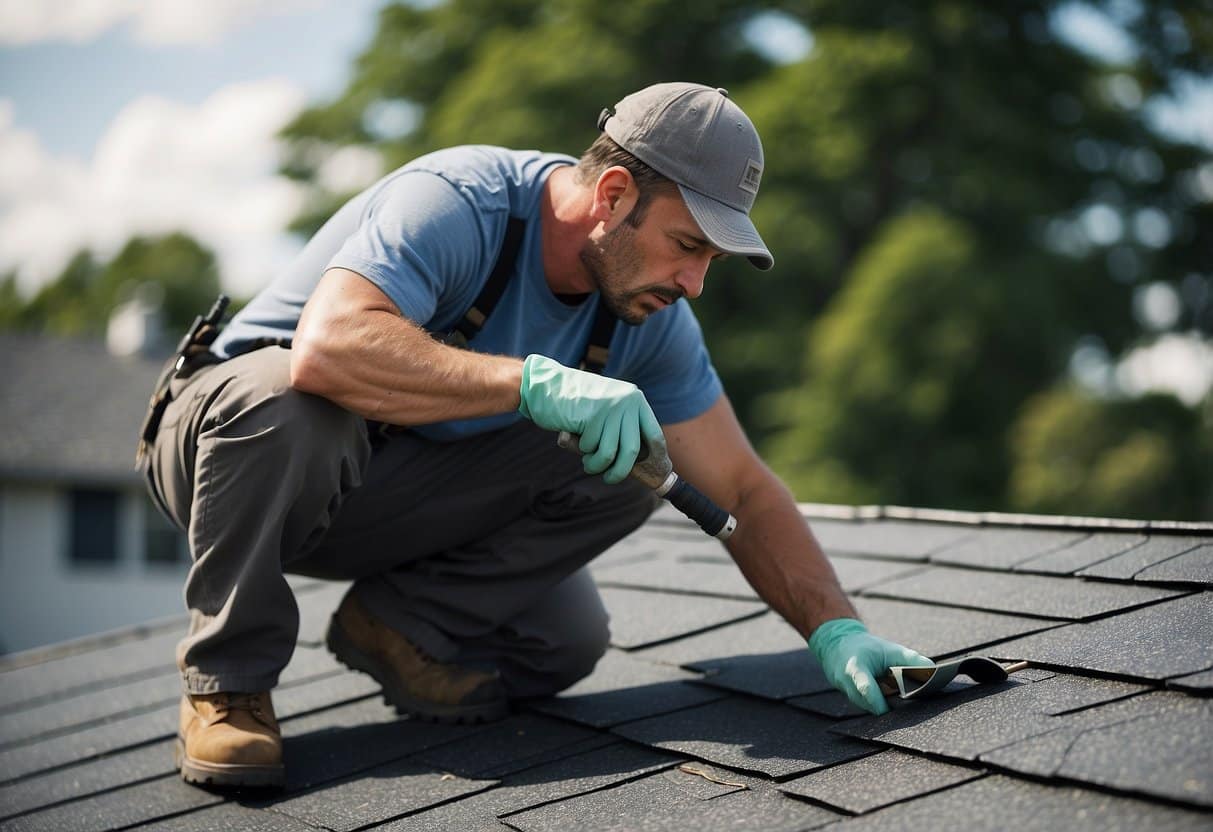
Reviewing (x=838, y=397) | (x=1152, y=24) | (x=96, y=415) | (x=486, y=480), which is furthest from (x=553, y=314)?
(x=96, y=415)

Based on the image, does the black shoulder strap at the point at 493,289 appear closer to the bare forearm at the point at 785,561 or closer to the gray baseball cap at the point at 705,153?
the gray baseball cap at the point at 705,153

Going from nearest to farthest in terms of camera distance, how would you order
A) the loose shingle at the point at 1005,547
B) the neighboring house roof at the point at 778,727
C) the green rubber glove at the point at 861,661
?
the neighboring house roof at the point at 778,727
the green rubber glove at the point at 861,661
the loose shingle at the point at 1005,547

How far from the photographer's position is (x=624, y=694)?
232 centimetres

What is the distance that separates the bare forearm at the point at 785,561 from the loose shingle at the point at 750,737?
0.22 m

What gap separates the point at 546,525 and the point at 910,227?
11.5 metres

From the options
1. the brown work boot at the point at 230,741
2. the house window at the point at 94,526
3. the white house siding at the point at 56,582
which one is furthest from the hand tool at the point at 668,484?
the house window at the point at 94,526

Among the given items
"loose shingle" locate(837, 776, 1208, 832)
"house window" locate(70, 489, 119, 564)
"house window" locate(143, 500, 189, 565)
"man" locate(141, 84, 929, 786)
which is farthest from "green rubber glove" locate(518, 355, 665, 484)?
"house window" locate(70, 489, 119, 564)

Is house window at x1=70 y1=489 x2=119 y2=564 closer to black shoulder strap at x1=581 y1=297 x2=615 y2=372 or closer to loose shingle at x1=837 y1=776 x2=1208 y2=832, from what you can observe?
black shoulder strap at x1=581 y1=297 x2=615 y2=372

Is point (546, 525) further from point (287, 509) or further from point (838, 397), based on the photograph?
point (838, 397)

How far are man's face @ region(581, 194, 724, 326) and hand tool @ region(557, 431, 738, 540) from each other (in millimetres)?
389

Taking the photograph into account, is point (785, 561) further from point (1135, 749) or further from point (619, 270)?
point (1135, 749)

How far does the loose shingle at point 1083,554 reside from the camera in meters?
2.40

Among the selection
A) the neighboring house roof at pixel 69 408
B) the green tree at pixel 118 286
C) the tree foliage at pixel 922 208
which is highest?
the tree foliage at pixel 922 208

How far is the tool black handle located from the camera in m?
2.01
